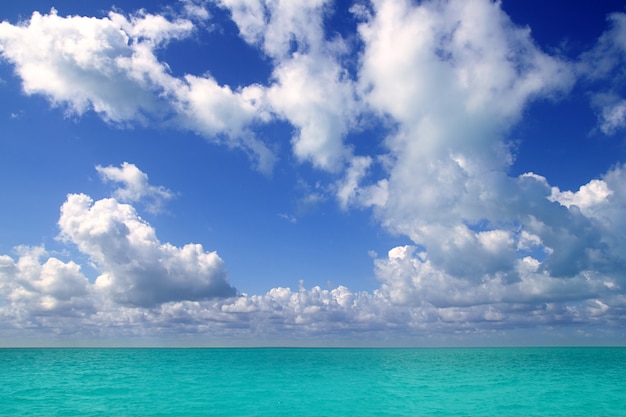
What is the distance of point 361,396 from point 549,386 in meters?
29.0

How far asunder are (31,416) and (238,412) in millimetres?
17541

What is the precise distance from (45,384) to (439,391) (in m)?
55.2

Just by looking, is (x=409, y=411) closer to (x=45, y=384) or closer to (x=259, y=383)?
(x=259, y=383)

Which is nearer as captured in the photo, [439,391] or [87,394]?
[87,394]

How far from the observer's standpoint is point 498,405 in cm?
4084

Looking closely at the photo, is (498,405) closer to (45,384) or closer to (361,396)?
(361,396)

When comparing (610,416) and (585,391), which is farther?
(585,391)

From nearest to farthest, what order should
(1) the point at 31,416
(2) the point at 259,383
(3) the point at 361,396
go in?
(1) the point at 31,416, (3) the point at 361,396, (2) the point at 259,383

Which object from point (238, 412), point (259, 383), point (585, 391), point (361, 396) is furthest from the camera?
point (259, 383)

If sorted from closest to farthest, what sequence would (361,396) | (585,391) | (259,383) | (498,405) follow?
(498,405), (361,396), (585,391), (259,383)

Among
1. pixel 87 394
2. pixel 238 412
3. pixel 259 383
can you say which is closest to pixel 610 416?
pixel 238 412

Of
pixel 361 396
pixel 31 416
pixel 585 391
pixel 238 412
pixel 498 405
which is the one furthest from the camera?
pixel 585 391

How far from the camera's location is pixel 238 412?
37844 mm

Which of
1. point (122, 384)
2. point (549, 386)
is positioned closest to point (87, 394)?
point (122, 384)
